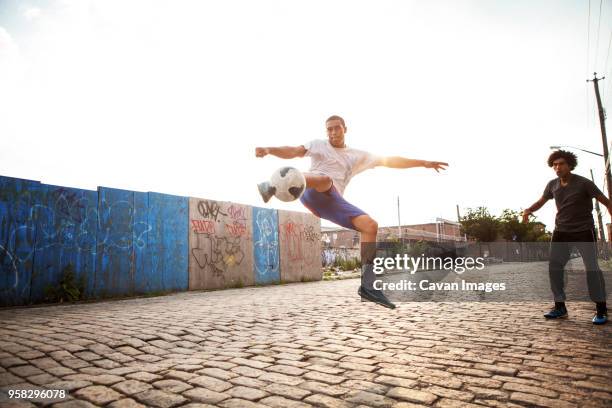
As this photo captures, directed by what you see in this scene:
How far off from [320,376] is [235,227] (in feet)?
34.0

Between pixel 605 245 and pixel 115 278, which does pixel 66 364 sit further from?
pixel 605 245

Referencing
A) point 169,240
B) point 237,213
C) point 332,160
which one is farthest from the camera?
point 237,213

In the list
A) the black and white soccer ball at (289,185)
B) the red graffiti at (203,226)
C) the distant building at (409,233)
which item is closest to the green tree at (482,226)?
the distant building at (409,233)

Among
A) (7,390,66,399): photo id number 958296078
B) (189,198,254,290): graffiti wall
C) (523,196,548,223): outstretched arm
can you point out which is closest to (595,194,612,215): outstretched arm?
(523,196,548,223): outstretched arm

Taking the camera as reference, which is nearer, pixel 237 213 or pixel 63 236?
pixel 63 236

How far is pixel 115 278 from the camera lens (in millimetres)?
8969

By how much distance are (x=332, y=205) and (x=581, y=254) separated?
3.29 metres

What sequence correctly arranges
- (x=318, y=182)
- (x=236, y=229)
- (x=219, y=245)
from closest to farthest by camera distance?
1. (x=318, y=182)
2. (x=219, y=245)
3. (x=236, y=229)

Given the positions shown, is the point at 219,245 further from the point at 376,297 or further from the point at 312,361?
the point at 312,361

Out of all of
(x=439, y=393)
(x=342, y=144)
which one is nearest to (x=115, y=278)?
(x=342, y=144)

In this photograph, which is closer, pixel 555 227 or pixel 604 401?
pixel 604 401

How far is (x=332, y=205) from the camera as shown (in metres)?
4.04

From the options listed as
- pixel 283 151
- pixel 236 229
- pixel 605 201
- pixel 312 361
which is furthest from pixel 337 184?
pixel 236 229

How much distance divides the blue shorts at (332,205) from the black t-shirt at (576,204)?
9.04 ft
